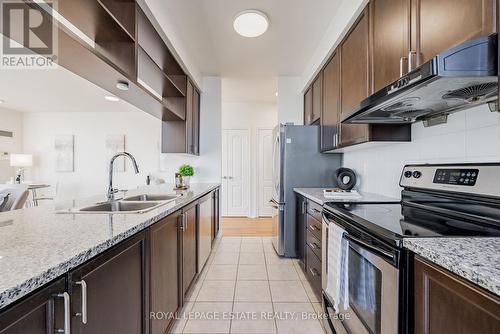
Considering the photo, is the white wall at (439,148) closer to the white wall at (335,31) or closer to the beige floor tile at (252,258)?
the white wall at (335,31)

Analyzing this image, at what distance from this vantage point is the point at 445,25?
109 cm

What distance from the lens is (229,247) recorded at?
359cm

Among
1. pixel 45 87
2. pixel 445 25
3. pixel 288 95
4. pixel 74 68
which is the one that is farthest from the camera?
pixel 45 87

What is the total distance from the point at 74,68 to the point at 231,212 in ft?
15.3

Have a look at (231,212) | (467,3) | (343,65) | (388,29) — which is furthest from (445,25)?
(231,212)

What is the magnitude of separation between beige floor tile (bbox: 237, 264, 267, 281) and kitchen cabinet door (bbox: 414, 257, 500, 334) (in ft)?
6.27

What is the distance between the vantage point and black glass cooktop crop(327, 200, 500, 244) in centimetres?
96

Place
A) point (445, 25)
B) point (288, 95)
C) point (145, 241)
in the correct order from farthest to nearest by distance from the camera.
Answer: point (288, 95) < point (145, 241) < point (445, 25)

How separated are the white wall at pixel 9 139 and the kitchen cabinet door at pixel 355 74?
24.0ft

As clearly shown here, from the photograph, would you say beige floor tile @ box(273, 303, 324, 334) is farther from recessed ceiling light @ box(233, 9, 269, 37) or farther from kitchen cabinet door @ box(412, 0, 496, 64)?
recessed ceiling light @ box(233, 9, 269, 37)

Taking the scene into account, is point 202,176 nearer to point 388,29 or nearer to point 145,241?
point 145,241

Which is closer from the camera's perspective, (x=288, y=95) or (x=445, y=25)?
(x=445, y=25)

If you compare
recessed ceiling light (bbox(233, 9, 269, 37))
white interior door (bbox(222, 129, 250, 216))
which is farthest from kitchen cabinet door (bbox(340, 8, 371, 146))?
white interior door (bbox(222, 129, 250, 216))

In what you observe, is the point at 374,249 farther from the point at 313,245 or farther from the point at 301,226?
the point at 301,226
